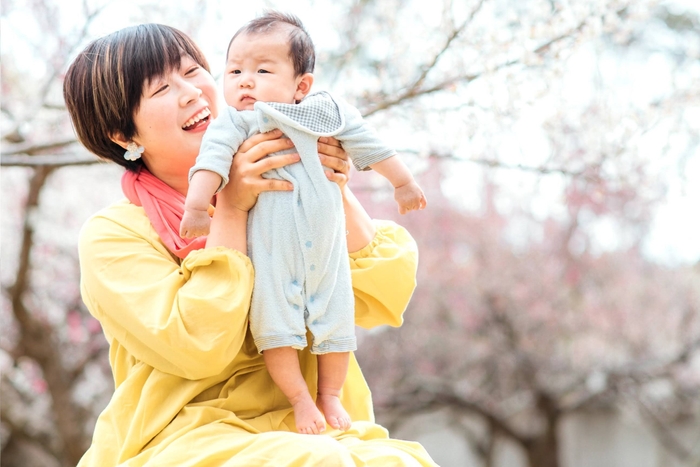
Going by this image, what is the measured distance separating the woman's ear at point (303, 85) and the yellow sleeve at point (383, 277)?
0.41 metres

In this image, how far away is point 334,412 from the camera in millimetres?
1755

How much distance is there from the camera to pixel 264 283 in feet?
5.50

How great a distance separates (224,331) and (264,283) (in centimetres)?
13

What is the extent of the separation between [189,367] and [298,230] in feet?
1.15

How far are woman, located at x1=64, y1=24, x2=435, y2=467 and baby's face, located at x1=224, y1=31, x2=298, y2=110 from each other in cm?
9

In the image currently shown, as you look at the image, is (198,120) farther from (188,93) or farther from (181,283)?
(181,283)

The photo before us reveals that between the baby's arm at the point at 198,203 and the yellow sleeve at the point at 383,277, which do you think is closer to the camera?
the baby's arm at the point at 198,203

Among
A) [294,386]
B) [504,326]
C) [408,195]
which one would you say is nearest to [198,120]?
[408,195]

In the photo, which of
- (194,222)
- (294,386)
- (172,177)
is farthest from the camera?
(172,177)

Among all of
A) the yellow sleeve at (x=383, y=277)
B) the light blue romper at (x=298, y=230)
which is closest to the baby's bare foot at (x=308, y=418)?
the light blue romper at (x=298, y=230)

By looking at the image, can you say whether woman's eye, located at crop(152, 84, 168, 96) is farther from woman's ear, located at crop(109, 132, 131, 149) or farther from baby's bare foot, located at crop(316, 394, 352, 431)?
baby's bare foot, located at crop(316, 394, 352, 431)

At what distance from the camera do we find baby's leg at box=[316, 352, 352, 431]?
1.75 meters

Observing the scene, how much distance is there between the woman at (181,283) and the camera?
1627 millimetres

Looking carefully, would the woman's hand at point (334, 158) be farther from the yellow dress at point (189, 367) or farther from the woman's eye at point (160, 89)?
the woman's eye at point (160, 89)
